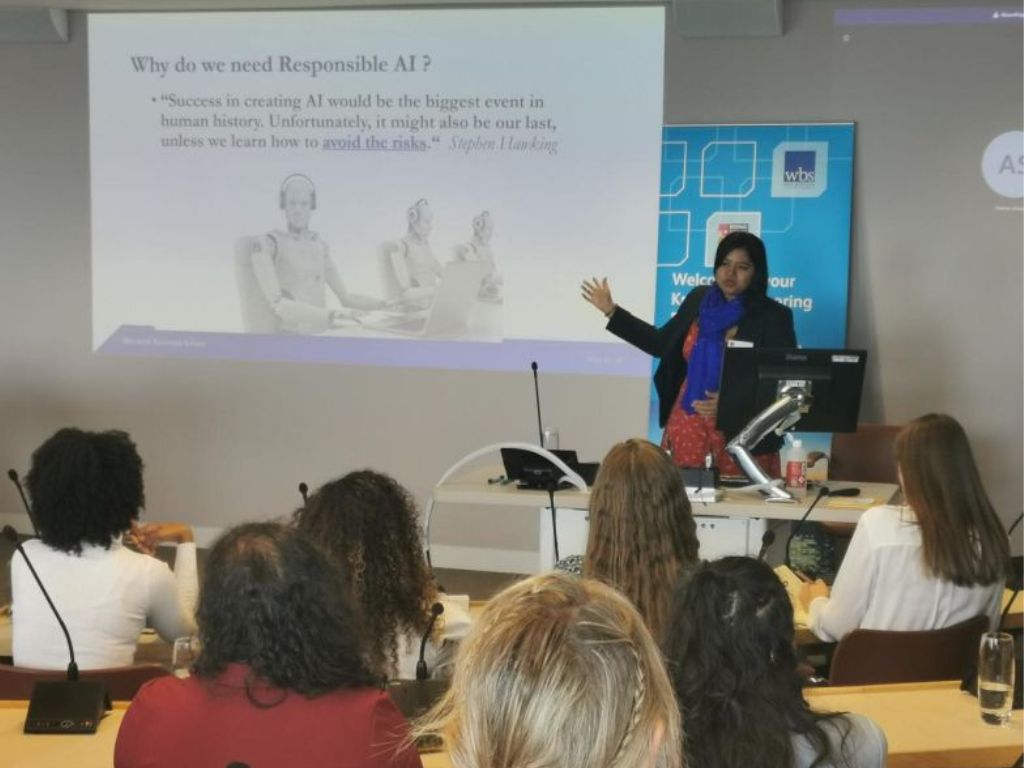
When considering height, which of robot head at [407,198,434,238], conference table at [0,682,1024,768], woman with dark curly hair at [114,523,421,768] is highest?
robot head at [407,198,434,238]

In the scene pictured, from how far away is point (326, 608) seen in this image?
1.99 meters

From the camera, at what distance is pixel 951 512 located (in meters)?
3.18

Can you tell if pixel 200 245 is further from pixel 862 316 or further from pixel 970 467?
pixel 970 467

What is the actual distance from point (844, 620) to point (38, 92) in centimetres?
544

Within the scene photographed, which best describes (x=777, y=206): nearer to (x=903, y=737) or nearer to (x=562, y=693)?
(x=903, y=737)

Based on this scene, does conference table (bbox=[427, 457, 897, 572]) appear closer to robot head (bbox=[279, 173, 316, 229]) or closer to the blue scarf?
the blue scarf

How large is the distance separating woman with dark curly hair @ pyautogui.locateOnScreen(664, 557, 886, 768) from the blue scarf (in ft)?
10.8

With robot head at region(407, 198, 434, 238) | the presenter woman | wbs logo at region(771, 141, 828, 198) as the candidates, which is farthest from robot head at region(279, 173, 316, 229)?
wbs logo at region(771, 141, 828, 198)

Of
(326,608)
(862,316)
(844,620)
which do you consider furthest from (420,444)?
(326,608)

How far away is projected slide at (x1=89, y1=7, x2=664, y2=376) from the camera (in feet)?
20.5

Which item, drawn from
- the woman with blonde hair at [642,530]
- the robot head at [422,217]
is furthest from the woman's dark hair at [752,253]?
the woman with blonde hair at [642,530]

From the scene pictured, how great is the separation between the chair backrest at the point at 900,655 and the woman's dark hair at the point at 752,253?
Answer: 225 centimetres

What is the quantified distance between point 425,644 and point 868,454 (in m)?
3.18

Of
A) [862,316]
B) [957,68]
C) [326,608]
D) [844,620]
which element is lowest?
[844,620]
